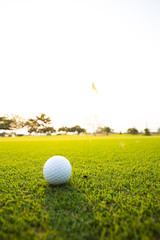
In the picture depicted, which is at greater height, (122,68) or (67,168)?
(122,68)

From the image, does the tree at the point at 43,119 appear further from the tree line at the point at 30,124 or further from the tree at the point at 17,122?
the tree at the point at 17,122

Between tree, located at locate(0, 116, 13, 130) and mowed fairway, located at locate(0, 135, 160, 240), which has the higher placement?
tree, located at locate(0, 116, 13, 130)

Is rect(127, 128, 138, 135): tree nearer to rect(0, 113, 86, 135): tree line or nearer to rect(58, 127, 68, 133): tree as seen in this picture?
rect(0, 113, 86, 135): tree line

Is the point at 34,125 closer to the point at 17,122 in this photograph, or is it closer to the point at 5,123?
the point at 17,122

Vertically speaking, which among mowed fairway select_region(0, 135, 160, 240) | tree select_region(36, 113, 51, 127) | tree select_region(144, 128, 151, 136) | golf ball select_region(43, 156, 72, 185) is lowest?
mowed fairway select_region(0, 135, 160, 240)

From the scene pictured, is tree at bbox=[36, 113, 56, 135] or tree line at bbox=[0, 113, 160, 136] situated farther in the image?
tree at bbox=[36, 113, 56, 135]

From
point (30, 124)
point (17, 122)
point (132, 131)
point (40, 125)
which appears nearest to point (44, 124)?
point (40, 125)

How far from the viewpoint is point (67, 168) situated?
2.38 meters

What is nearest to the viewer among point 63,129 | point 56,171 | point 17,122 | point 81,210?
point 81,210

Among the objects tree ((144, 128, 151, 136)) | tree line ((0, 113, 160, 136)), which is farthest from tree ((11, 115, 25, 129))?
tree ((144, 128, 151, 136))

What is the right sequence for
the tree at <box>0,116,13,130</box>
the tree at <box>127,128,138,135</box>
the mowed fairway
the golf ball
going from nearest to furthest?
the mowed fairway, the golf ball, the tree at <box>0,116,13,130</box>, the tree at <box>127,128,138,135</box>

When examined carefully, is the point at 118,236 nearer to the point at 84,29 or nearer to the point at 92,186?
the point at 92,186

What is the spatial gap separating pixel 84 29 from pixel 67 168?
19.2 metres

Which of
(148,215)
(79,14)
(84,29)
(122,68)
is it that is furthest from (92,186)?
(79,14)
